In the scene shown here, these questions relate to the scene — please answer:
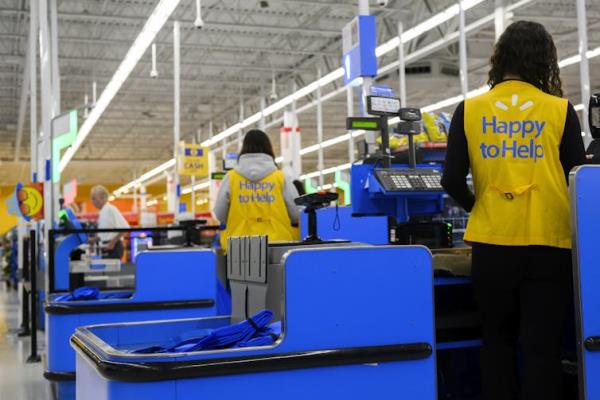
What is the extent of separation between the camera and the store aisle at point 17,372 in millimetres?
4777

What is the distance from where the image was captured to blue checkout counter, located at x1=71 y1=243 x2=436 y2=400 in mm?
2070

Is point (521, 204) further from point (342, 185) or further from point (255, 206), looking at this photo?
point (342, 185)

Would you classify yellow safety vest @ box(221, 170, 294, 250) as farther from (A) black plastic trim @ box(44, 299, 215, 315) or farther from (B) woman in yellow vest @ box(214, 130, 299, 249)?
(A) black plastic trim @ box(44, 299, 215, 315)

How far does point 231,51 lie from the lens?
54.1 feet

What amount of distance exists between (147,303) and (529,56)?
8.68 ft

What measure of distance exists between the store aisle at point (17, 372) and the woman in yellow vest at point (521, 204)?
3222 millimetres

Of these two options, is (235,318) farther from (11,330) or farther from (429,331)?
(11,330)

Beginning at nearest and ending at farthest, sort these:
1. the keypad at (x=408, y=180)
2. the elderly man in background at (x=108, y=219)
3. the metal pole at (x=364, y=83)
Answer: the keypad at (x=408, y=180) → the metal pole at (x=364, y=83) → the elderly man in background at (x=108, y=219)

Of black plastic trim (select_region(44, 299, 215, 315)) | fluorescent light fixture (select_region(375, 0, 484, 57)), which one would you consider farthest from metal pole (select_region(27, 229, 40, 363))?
fluorescent light fixture (select_region(375, 0, 484, 57))

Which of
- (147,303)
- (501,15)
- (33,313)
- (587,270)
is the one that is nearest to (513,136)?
(587,270)

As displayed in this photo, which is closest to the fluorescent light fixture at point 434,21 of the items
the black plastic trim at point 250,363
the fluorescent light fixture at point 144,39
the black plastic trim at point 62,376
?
the fluorescent light fixture at point 144,39

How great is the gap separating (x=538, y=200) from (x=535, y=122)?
0.26 meters

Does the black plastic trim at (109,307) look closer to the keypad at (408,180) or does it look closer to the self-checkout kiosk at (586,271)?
the keypad at (408,180)

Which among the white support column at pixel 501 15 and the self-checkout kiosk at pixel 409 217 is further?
the white support column at pixel 501 15
